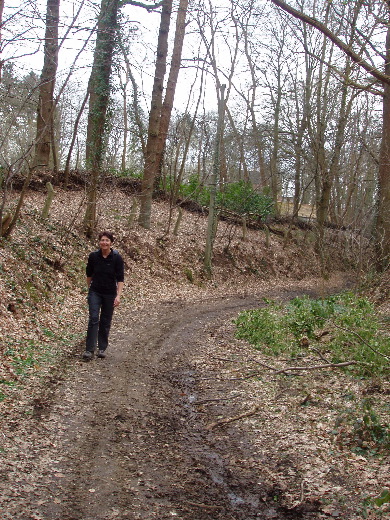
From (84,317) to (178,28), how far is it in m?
15.7

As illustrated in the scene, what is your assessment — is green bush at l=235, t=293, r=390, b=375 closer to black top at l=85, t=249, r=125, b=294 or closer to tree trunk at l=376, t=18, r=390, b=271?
black top at l=85, t=249, r=125, b=294

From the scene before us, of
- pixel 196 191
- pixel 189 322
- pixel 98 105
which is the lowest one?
pixel 189 322

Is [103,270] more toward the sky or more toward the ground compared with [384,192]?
more toward the ground

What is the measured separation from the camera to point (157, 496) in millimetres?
3643

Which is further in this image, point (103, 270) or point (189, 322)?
point (189, 322)

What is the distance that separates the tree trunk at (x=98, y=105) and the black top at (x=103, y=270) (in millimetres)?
8073

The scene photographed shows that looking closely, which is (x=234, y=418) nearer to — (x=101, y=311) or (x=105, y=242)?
(x=101, y=311)

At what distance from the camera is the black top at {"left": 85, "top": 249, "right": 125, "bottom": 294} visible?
7637 millimetres

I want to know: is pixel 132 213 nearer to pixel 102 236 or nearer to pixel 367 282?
pixel 367 282

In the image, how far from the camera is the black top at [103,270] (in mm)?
7637

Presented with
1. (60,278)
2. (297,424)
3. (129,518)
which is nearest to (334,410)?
(297,424)

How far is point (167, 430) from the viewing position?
5.01m

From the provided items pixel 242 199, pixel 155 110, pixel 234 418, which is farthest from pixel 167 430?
pixel 242 199

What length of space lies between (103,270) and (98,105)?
9729 mm
